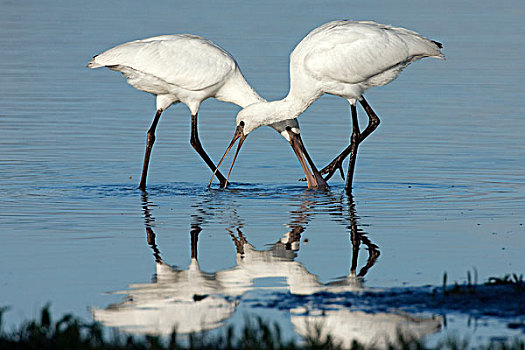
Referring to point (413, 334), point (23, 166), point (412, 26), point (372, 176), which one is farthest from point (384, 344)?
point (412, 26)

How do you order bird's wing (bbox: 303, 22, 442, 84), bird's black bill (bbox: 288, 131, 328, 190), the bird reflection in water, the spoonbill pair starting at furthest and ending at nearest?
bird's black bill (bbox: 288, 131, 328, 190) → the spoonbill pair → bird's wing (bbox: 303, 22, 442, 84) → the bird reflection in water

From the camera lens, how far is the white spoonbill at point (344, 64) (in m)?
12.0

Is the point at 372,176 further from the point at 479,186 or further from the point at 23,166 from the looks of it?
the point at 23,166

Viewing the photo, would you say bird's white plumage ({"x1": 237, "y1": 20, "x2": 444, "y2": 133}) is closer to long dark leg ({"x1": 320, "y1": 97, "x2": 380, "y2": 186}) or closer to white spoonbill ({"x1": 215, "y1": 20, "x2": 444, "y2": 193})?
white spoonbill ({"x1": 215, "y1": 20, "x2": 444, "y2": 193})

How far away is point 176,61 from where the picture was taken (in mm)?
12648

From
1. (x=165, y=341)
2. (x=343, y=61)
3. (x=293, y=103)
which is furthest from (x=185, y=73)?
(x=165, y=341)

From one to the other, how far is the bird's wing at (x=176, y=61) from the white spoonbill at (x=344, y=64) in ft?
2.24

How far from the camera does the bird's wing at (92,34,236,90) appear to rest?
1255cm

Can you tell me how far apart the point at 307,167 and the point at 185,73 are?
72.1 inches

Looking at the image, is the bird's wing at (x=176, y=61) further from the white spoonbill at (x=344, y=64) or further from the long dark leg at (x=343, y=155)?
the long dark leg at (x=343, y=155)

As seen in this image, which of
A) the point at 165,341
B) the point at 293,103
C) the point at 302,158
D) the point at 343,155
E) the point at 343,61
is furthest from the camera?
the point at 343,155

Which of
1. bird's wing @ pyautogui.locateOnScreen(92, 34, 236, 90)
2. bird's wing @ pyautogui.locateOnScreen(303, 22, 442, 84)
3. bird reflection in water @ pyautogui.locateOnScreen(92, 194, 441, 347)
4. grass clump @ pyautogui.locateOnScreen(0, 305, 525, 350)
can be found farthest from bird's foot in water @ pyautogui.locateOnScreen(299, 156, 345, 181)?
grass clump @ pyautogui.locateOnScreen(0, 305, 525, 350)

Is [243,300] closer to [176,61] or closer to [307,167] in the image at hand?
[307,167]

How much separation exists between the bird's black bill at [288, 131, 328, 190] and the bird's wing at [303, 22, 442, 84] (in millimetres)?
1066
